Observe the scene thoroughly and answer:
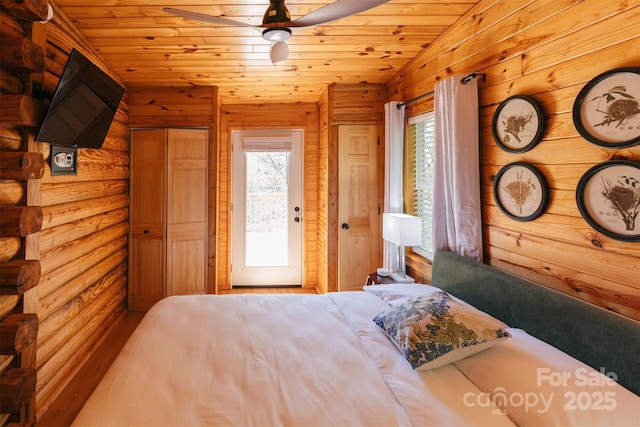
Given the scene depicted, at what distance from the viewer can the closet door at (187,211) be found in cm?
360

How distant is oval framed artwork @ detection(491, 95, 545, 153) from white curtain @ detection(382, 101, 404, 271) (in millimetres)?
1234

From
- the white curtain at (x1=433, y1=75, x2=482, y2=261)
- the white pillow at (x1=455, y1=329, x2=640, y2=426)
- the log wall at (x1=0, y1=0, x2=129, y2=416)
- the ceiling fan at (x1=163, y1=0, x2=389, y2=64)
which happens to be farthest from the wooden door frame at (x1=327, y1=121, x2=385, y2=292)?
the white pillow at (x1=455, y1=329, x2=640, y2=426)

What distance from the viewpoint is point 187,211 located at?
3.64m

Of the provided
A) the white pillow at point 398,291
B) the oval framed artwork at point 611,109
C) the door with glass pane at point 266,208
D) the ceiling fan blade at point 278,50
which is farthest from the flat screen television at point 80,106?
the oval framed artwork at point 611,109

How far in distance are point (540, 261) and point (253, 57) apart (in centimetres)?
277

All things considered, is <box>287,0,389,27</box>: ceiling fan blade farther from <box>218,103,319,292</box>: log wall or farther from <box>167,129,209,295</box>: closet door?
<box>218,103,319,292</box>: log wall

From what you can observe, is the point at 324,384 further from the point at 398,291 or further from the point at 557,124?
the point at 557,124

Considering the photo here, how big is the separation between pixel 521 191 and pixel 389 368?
125 cm

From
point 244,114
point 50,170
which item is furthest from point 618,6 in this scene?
point 244,114

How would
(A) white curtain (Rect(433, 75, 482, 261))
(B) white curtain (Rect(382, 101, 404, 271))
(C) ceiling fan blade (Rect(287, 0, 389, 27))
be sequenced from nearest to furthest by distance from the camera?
(C) ceiling fan blade (Rect(287, 0, 389, 27)), (A) white curtain (Rect(433, 75, 482, 261)), (B) white curtain (Rect(382, 101, 404, 271))

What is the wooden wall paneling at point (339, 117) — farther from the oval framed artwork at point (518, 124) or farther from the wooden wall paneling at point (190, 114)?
the oval framed artwork at point (518, 124)

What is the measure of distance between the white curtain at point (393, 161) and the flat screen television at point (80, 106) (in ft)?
7.87

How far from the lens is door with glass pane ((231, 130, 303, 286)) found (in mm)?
4402

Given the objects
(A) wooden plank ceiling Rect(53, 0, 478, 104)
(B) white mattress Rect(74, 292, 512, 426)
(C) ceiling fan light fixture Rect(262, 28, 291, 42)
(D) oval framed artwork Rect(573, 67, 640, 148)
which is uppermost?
(A) wooden plank ceiling Rect(53, 0, 478, 104)
